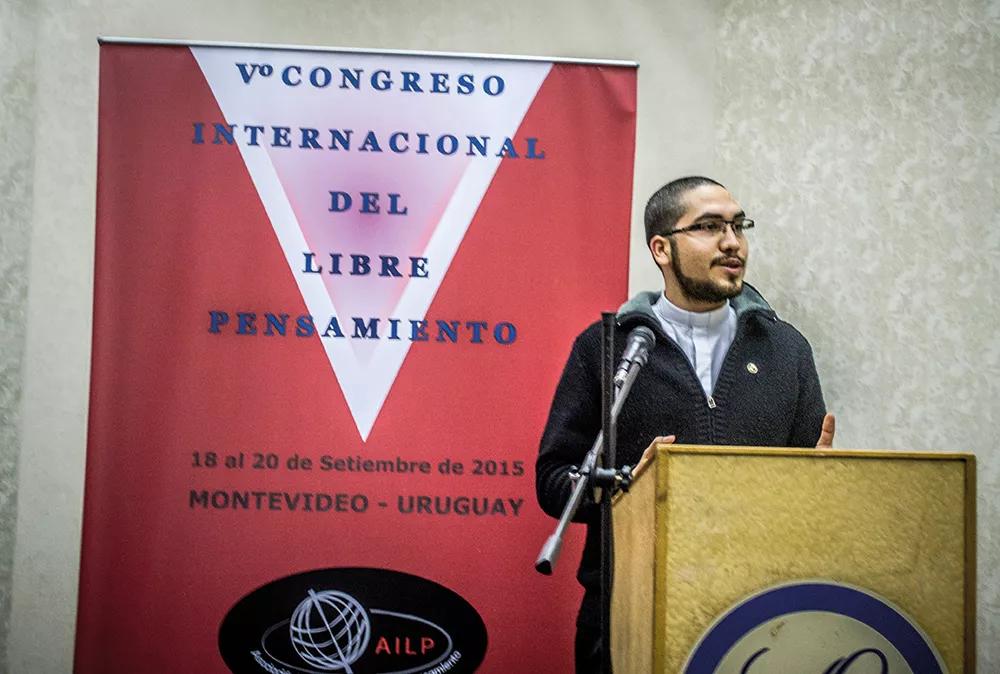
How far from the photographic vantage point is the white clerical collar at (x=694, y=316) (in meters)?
2.44

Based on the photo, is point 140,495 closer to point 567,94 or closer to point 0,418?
point 0,418

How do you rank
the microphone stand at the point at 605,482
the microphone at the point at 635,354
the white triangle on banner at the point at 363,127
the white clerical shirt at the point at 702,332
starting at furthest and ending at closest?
the white triangle on banner at the point at 363,127, the white clerical shirt at the point at 702,332, the microphone at the point at 635,354, the microphone stand at the point at 605,482

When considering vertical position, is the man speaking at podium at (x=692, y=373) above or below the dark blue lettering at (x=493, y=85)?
below

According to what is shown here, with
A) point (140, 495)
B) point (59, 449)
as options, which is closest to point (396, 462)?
point (140, 495)

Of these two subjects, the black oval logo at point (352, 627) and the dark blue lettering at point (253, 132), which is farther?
the dark blue lettering at point (253, 132)

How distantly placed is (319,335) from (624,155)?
1010 millimetres

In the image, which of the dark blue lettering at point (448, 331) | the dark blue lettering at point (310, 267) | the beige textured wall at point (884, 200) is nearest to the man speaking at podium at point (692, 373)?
the beige textured wall at point (884, 200)

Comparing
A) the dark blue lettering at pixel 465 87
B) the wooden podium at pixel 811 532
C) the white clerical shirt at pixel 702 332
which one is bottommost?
the wooden podium at pixel 811 532

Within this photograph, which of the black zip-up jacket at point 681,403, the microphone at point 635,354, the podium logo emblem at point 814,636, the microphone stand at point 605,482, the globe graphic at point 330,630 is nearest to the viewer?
the podium logo emblem at point 814,636

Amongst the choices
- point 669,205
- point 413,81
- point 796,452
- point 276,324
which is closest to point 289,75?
point 413,81

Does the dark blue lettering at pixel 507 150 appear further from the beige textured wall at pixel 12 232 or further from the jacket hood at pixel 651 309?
the beige textured wall at pixel 12 232

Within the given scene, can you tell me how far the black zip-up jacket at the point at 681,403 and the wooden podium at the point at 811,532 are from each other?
745 millimetres

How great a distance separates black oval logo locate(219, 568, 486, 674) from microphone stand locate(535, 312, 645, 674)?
125cm

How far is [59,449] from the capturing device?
2.99 metres
